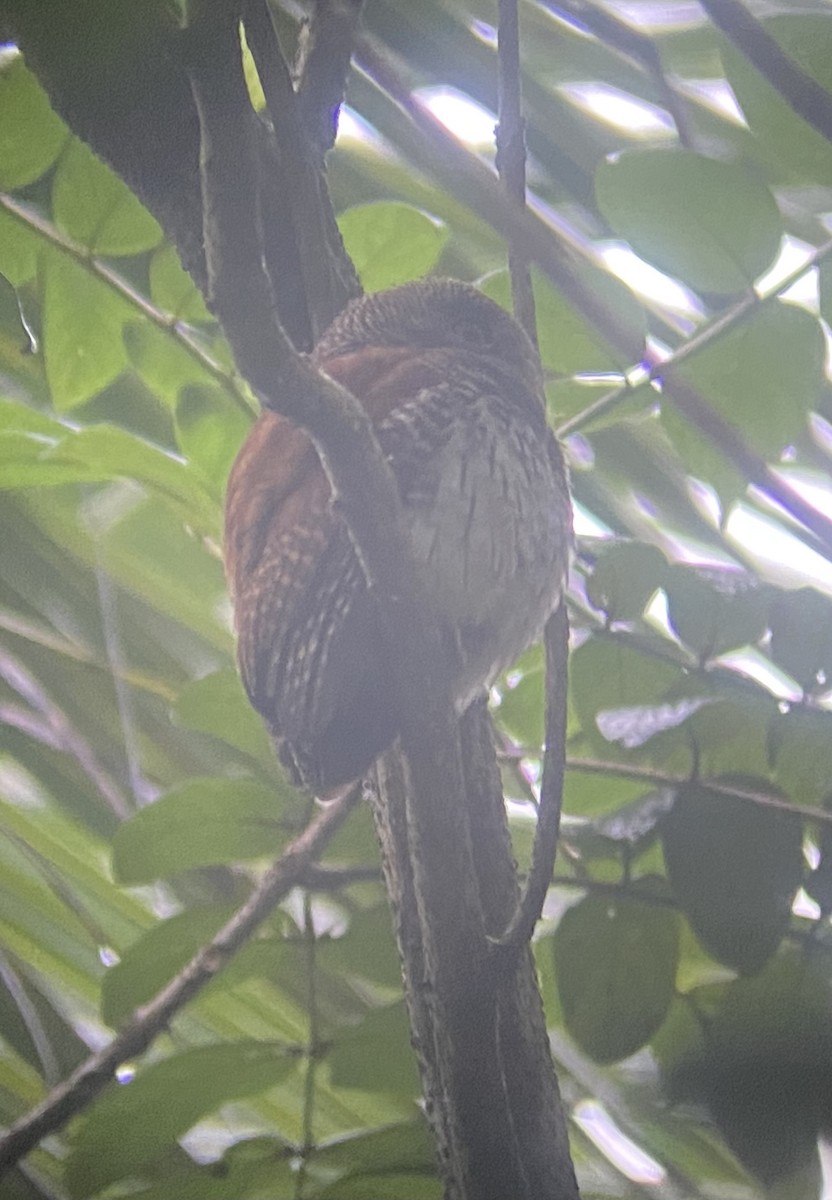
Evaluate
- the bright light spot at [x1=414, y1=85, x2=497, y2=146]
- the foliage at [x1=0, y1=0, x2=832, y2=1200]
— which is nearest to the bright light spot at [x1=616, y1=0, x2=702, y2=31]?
the foliage at [x1=0, y1=0, x2=832, y2=1200]

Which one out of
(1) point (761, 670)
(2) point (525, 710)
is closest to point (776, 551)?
(1) point (761, 670)

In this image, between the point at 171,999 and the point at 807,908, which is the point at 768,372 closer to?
the point at 807,908

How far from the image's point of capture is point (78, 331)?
2.23ft

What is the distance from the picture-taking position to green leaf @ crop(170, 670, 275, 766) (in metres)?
0.65

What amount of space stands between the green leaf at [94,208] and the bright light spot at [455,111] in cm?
20

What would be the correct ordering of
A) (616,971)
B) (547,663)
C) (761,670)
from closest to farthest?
(547,663), (616,971), (761,670)

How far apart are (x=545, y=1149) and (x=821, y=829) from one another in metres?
0.22

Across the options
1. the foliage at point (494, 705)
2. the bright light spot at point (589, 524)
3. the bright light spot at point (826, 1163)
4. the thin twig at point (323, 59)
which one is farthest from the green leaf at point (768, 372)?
the bright light spot at point (826, 1163)

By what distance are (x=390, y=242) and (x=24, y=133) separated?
20 cm

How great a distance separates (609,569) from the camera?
0.65 meters

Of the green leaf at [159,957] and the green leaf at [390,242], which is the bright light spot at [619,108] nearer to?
the green leaf at [390,242]

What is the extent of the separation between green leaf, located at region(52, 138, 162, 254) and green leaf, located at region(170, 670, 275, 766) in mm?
237

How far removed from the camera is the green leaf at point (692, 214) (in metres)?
0.64

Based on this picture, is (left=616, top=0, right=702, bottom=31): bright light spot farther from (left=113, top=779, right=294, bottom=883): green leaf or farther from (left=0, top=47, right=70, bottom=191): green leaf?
(left=113, top=779, right=294, bottom=883): green leaf
